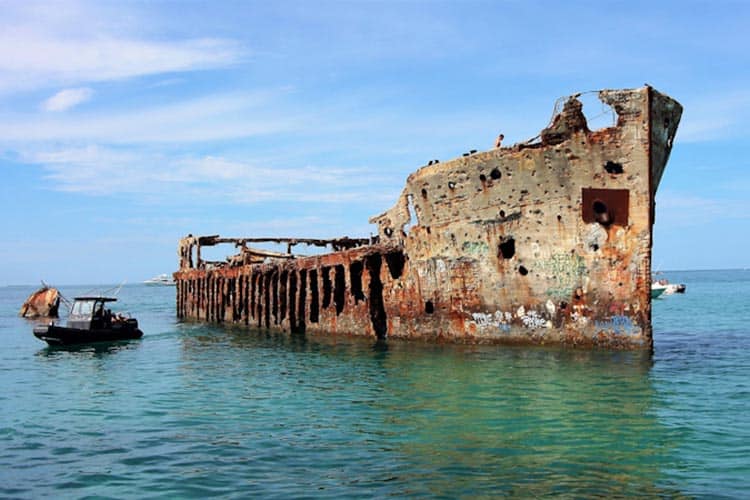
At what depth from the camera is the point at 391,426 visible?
9688 millimetres

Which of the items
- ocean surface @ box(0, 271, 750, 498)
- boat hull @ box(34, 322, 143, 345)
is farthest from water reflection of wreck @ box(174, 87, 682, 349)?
boat hull @ box(34, 322, 143, 345)

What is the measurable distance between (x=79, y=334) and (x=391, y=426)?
52.9 ft

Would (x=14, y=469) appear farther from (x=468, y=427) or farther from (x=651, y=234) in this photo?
(x=651, y=234)

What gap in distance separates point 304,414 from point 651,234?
7.85m

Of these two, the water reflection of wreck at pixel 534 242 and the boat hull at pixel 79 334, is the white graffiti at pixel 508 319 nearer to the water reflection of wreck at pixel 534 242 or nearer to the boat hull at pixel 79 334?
the water reflection of wreck at pixel 534 242

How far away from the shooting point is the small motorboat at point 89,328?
22469 mm

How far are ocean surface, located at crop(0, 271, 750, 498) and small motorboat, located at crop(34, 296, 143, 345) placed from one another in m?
5.28

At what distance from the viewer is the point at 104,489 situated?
24.0ft

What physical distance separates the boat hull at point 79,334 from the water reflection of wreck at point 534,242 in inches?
341

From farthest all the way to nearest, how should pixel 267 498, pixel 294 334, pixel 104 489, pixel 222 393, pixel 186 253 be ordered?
pixel 186 253
pixel 294 334
pixel 222 393
pixel 104 489
pixel 267 498

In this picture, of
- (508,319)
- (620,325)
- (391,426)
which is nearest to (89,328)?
(508,319)

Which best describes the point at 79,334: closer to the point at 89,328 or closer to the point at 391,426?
the point at 89,328

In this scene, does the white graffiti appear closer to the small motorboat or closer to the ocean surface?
the ocean surface

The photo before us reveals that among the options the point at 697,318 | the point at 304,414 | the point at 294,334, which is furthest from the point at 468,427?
the point at 697,318
